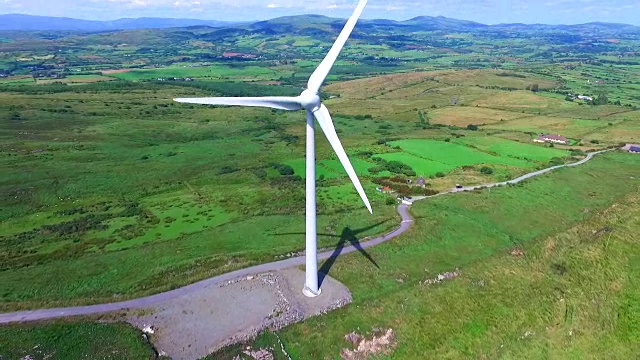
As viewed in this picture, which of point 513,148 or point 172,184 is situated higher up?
point 172,184

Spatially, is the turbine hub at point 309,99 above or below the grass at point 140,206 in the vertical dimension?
above

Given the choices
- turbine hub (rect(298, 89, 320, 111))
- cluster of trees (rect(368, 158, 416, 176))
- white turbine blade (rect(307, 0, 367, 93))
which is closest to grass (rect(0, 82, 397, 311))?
cluster of trees (rect(368, 158, 416, 176))

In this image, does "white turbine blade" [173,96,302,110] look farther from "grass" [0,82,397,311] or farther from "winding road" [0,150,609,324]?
"grass" [0,82,397,311]

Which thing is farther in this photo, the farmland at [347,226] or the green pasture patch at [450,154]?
the green pasture patch at [450,154]

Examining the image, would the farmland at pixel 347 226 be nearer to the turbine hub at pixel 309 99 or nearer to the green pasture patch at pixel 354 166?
the green pasture patch at pixel 354 166

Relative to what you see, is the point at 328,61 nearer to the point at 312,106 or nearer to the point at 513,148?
the point at 312,106

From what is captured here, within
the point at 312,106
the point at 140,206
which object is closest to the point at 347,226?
the point at 312,106

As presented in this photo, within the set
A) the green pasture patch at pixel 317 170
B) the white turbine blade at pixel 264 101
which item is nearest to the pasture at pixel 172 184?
the green pasture patch at pixel 317 170
